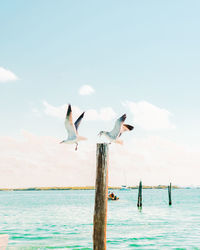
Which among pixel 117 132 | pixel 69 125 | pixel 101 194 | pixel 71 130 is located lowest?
pixel 101 194

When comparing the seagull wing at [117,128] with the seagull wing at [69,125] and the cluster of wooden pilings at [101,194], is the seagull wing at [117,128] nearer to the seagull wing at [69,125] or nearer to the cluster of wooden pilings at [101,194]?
the cluster of wooden pilings at [101,194]

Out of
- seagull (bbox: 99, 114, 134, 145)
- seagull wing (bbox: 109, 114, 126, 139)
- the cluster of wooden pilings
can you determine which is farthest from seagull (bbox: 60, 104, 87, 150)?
the cluster of wooden pilings

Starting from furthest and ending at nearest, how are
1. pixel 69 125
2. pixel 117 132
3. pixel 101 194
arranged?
pixel 69 125 → pixel 117 132 → pixel 101 194

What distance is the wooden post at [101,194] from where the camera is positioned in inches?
241

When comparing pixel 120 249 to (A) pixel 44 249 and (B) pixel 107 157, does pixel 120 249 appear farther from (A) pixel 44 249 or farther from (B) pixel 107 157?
(B) pixel 107 157

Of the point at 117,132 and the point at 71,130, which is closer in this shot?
the point at 117,132

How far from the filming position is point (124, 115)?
23.7ft

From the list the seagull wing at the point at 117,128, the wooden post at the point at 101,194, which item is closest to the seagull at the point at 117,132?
the seagull wing at the point at 117,128

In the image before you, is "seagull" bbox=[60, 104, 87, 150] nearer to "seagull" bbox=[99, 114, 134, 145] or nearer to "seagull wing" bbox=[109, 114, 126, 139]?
"seagull" bbox=[99, 114, 134, 145]

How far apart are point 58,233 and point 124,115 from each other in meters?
14.7

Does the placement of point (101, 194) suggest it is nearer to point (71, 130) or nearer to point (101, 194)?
point (101, 194)

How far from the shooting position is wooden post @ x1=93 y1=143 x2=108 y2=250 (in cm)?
611

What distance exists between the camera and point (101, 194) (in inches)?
245

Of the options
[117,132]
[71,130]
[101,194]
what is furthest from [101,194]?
[71,130]
